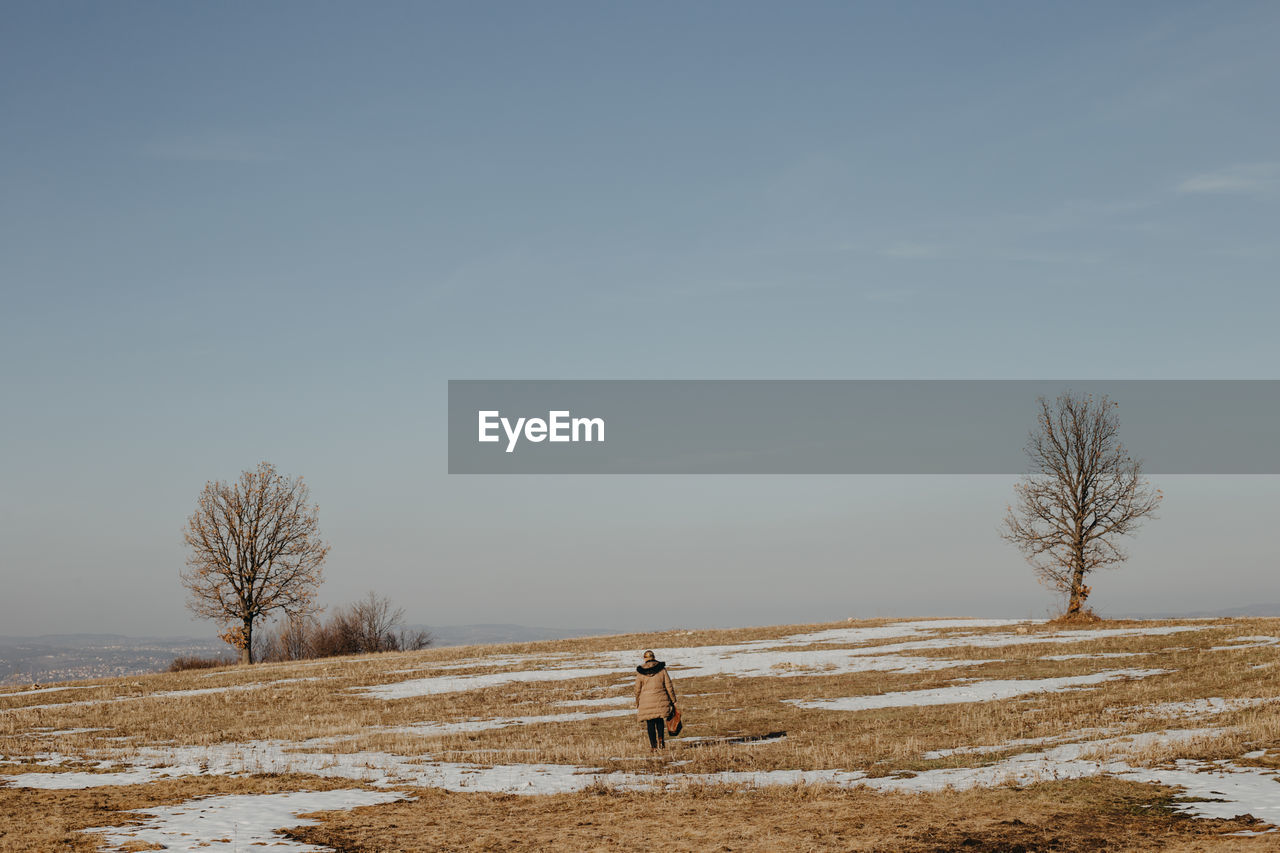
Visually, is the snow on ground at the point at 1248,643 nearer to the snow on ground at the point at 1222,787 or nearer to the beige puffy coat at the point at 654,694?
the snow on ground at the point at 1222,787

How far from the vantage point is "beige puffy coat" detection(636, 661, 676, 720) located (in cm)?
2098

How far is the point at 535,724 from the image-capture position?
89.8 ft

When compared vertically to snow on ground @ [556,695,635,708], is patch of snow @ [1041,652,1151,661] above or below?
above

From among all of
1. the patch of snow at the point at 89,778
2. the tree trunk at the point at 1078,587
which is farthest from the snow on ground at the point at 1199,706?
the tree trunk at the point at 1078,587

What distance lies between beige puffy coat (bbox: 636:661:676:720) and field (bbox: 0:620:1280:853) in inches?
34.9

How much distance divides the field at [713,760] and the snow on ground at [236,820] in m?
0.07

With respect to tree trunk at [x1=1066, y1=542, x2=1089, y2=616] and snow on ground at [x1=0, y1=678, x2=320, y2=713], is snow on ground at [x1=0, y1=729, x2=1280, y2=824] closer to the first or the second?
snow on ground at [x1=0, y1=678, x2=320, y2=713]

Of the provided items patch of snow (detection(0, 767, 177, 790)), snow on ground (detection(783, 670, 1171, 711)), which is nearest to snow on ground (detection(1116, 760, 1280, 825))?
snow on ground (detection(783, 670, 1171, 711))

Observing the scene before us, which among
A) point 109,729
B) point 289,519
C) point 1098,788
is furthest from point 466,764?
point 289,519

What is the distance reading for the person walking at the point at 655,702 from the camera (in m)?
21.0

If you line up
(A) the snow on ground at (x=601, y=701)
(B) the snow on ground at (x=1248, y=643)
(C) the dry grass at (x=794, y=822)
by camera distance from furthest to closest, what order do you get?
(B) the snow on ground at (x=1248, y=643), (A) the snow on ground at (x=601, y=701), (C) the dry grass at (x=794, y=822)

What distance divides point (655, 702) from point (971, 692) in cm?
1312

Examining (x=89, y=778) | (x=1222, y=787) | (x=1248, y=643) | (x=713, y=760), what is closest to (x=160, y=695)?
(x=89, y=778)

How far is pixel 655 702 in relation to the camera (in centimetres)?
2103
